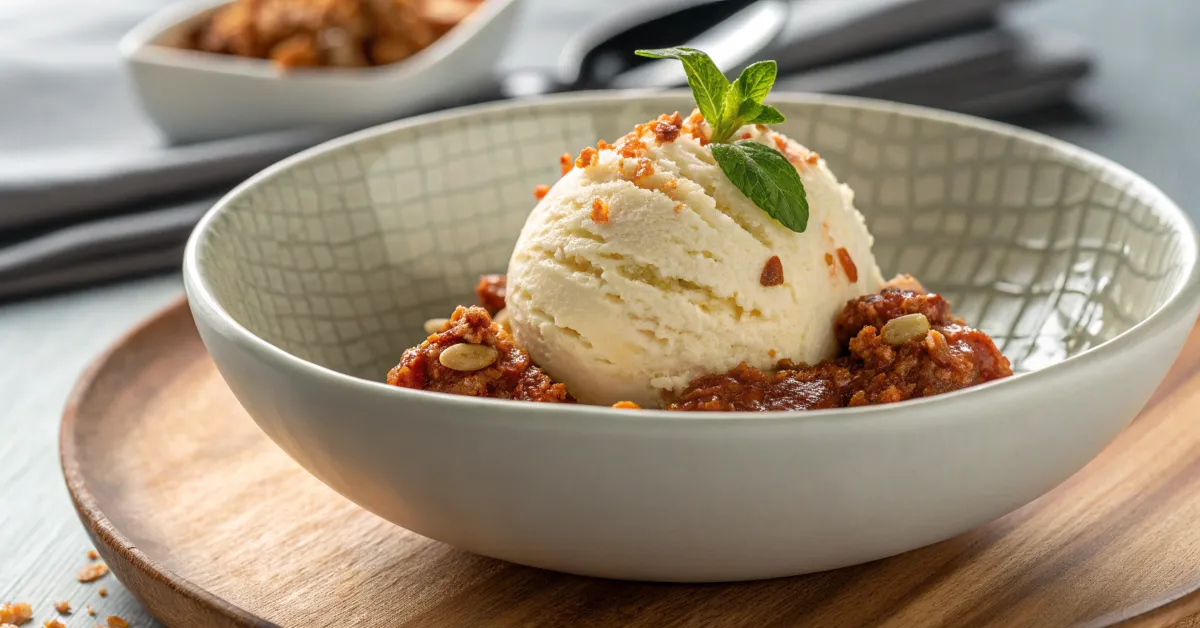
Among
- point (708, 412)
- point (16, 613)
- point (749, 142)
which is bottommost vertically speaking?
point (16, 613)

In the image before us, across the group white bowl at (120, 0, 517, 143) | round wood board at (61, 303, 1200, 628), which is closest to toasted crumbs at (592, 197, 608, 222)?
round wood board at (61, 303, 1200, 628)

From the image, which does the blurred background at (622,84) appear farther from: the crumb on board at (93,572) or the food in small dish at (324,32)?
the crumb on board at (93,572)


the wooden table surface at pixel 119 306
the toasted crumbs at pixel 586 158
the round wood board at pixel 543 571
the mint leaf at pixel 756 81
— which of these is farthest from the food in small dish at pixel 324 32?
the mint leaf at pixel 756 81

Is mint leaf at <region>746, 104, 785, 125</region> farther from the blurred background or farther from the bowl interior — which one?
the blurred background

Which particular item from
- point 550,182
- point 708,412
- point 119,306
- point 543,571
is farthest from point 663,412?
point 119,306

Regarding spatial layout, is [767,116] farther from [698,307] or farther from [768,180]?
[698,307]

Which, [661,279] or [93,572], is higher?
[661,279]
